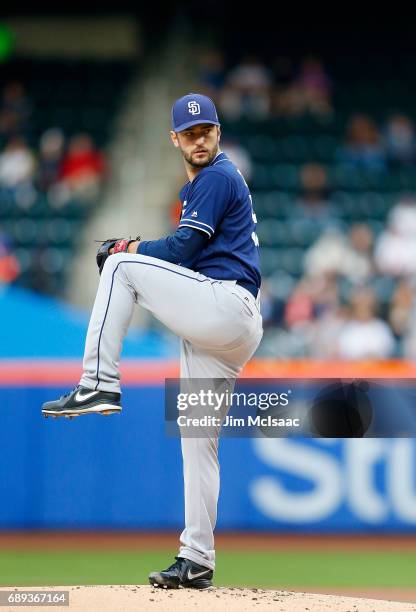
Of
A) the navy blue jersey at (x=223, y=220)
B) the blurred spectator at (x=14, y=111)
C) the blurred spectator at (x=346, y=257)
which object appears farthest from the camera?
the blurred spectator at (x=14, y=111)

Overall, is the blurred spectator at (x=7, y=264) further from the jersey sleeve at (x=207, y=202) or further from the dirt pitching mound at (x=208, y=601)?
the jersey sleeve at (x=207, y=202)

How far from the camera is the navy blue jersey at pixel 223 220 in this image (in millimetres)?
4930

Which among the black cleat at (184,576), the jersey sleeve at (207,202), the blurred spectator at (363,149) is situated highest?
the blurred spectator at (363,149)

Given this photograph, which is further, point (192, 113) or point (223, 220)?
point (223, 220)

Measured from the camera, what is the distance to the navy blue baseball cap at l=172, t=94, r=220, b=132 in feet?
16.3

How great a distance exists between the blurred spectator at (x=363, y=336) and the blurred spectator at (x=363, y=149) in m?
3.57

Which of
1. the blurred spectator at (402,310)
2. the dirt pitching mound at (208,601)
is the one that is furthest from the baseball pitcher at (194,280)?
the blurred spectator at (402,310)

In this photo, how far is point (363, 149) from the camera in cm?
1366

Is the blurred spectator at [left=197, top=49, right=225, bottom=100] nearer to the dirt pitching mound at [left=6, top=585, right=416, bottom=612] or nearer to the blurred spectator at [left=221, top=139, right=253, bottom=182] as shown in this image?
the blurred spectator at [left=221, top=139, right=253, bottom=182]

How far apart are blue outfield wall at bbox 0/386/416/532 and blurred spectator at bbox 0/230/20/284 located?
3158mm

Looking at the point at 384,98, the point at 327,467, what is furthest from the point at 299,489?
the point at 384,98

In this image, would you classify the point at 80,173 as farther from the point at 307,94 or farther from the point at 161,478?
the point at 161,478

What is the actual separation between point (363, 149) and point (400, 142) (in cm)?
46

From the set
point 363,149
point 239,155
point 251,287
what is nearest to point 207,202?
point 251,287
